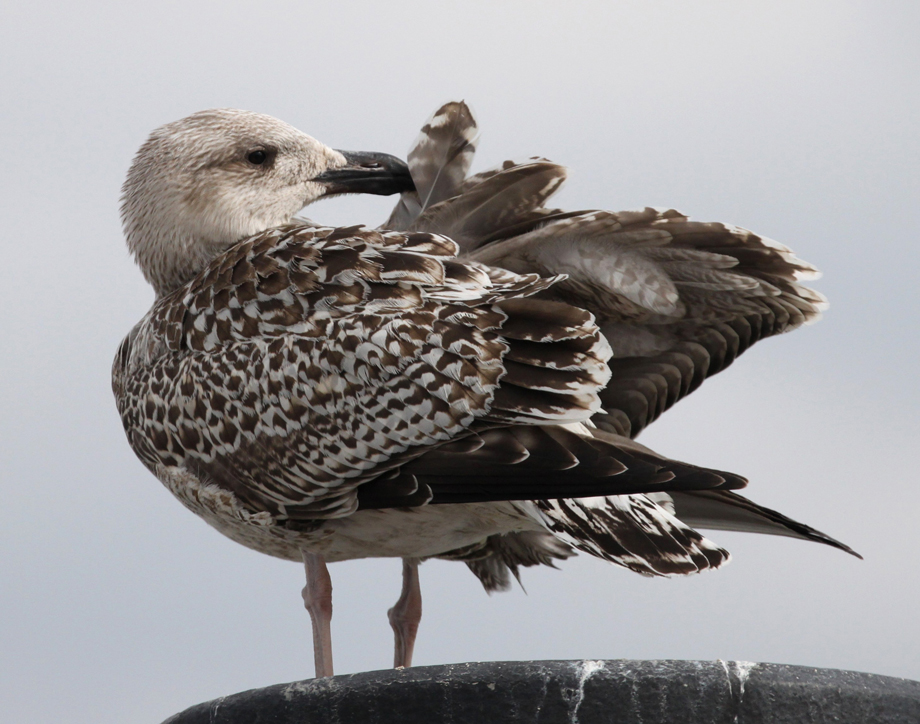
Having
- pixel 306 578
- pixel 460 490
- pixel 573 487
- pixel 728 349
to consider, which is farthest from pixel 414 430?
pixel 728 349

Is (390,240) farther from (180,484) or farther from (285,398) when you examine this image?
(180,484)

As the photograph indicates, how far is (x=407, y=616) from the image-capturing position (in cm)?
573

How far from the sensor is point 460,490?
4.29 metres

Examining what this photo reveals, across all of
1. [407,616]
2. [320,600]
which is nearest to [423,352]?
[320,600]

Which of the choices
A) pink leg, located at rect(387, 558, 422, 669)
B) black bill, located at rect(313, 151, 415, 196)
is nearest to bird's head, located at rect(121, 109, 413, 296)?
black bill, located at rect(313, 151, 415, 196)

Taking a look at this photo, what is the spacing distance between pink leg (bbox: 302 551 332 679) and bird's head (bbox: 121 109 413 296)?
56.5 inches

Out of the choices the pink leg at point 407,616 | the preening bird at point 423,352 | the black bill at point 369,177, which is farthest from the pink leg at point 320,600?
the black bill at point 369,177

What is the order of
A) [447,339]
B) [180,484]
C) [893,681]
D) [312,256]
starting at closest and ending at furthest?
[893,681]
[447,339]
[312,256]
[180,484]

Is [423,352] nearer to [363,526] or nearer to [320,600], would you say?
[363,526]

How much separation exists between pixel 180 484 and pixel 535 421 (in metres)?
1.61

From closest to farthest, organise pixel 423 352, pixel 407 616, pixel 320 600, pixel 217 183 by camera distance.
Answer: pixel 423 352, pixel 320 600, pixel 217 183, pixel 407 616

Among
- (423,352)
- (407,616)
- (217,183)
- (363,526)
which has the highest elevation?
(217,183)

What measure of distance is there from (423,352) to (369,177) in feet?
5.48

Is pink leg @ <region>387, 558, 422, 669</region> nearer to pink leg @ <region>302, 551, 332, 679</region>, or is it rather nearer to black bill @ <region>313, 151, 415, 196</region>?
pink leg @ <region>302, 551, 332, 679</region>
